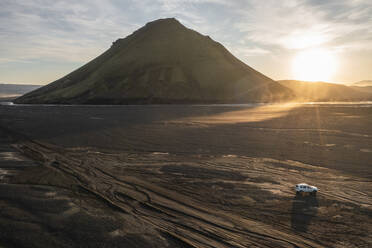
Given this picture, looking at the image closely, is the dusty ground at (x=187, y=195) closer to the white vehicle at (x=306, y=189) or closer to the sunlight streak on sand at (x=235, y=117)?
the white vehicle at (x=306, y=189)

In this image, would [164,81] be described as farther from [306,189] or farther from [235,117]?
[306,189]

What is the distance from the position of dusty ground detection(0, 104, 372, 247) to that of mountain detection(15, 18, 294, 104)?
112134 millimetres

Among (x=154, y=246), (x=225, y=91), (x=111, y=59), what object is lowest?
(x=154, y=246)

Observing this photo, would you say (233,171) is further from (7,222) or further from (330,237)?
(7,222)

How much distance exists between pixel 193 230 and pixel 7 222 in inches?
348

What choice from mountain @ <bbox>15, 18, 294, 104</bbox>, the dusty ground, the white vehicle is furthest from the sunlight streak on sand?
mountain @ <bbox>15, 18, 294, 104</bbox>

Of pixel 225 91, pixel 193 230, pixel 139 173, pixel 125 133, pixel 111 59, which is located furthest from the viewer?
pixel 111 59

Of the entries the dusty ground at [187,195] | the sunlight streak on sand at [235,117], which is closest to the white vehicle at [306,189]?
the dusty ground at [187,195]

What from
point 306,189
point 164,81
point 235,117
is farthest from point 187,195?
point 164,81

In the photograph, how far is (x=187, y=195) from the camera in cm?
1888

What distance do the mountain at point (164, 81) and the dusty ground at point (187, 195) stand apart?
112 m

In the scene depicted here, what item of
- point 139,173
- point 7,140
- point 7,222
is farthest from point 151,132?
point 7,222

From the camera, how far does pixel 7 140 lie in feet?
130

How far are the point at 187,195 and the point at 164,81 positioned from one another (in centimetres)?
13952
